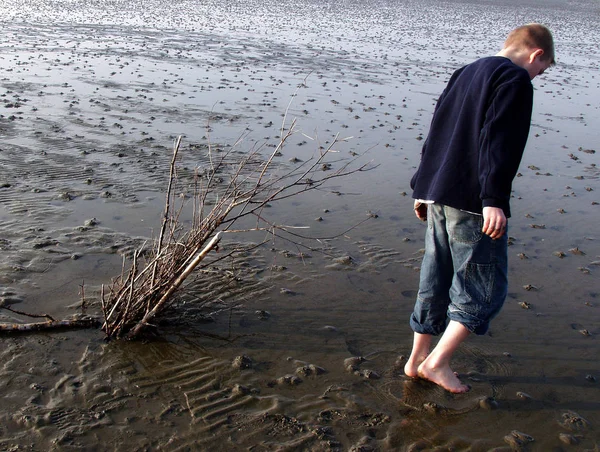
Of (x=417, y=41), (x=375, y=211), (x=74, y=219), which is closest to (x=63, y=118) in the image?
(x=74, y=219)

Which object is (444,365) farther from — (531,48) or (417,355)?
(531,48)

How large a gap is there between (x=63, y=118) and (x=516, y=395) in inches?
304

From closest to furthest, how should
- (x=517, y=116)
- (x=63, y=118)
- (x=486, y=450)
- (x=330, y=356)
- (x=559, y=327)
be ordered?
(x=517, y=116) → (x=486, y=450) → (x=330, y=356) → (x=559, y=327) → (x=63, y=118)

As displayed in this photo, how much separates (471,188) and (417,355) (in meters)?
1.14

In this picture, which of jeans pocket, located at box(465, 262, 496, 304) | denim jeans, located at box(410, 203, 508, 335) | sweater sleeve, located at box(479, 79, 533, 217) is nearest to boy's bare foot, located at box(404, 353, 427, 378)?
denim jeans, located at box(410, 203, 508, 335)

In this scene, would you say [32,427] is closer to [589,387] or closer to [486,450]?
[486,450]

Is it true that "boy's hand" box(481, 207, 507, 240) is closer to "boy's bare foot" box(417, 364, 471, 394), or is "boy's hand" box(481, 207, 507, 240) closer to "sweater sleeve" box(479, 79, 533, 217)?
"sweater sleeve" box(479, 79, 533, 217)

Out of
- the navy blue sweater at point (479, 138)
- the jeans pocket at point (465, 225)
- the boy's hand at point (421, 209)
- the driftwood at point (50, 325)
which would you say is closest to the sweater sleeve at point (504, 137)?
the navy blue sweater at point (479, 138)

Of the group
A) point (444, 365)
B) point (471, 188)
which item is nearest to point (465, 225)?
point (471, 188)

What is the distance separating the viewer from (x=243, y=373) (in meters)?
3.71

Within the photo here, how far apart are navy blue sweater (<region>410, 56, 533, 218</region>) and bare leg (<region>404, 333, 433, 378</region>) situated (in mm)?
894

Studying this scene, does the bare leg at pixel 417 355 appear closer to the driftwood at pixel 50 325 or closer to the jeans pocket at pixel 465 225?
the jeans pocket at pixel 465 225

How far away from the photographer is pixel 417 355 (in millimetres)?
3734

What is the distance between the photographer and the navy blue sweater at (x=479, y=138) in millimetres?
3018
